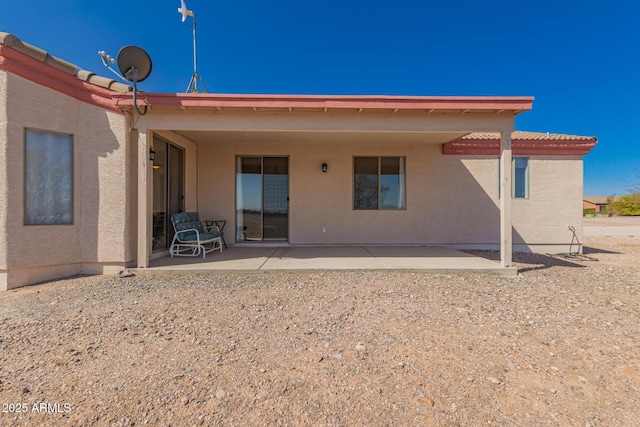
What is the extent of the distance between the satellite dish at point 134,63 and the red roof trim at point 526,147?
22.5 ft

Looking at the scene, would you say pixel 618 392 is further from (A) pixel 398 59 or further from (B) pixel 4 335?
(A) pixel 398 59

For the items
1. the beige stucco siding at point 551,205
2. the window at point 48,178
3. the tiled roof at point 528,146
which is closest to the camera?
the window at point 48,178

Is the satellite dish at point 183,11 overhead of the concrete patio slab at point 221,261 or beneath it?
overhead

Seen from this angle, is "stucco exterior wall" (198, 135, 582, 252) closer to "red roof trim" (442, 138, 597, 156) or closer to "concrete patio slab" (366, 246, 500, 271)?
"red roof trim" (442, 138, 597, 156)

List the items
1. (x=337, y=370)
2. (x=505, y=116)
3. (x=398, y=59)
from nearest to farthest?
(x=337, y=370), (x=505, y=116), (x=398, y=59)

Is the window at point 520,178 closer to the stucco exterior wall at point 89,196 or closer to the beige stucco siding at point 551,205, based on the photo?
the beige stucco siding at point 551,205

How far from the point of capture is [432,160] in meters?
7.32

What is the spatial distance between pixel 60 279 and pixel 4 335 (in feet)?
7.31

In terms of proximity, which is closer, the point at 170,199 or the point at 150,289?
the point at 150,289

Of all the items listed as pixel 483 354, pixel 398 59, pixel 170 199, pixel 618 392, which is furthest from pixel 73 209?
pixel 398 59

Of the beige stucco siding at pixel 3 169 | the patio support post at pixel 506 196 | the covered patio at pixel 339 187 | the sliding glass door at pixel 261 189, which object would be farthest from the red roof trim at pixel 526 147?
the beige stucco siding at pixel 3 169

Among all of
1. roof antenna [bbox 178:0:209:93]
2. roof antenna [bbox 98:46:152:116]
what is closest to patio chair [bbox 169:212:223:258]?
roof antenna [bbox 98:46:152:116]

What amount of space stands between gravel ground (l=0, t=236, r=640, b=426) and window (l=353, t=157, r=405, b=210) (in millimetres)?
3594

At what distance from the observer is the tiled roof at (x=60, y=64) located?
3.88m
